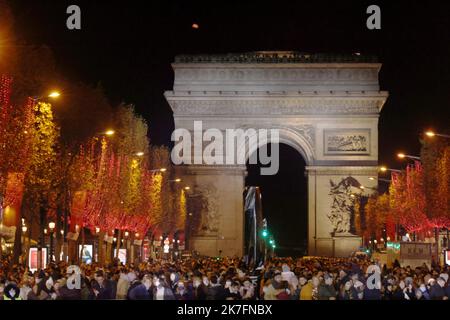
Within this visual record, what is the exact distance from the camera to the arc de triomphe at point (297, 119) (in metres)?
80.3

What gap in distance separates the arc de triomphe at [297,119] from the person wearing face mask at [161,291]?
5944 centimetres

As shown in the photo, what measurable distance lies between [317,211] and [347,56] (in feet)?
44.7

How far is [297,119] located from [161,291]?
2476 inches

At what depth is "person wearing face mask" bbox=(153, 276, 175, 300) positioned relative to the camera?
18.2 metres

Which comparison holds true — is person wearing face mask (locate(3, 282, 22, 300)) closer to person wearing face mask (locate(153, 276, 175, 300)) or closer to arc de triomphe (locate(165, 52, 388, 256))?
person wearing face mask (locate(153, 276, 175, 300))

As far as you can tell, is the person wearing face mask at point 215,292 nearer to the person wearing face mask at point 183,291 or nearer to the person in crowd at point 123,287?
the person wearing face mask at point 183,291

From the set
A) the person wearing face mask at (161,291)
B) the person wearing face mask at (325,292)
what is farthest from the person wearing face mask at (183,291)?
the person wearing face mask at (325,292)

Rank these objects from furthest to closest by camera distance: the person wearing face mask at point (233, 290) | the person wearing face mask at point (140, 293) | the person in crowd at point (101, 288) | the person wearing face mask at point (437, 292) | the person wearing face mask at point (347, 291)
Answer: the person in crowd at point (101, 288)
the person wearing face mask at point (347, 291)
the person wearing face mask at point (437, 292)
the person wearing face mask at point (233, 290)
the person wearing face mask at point (140, 293)

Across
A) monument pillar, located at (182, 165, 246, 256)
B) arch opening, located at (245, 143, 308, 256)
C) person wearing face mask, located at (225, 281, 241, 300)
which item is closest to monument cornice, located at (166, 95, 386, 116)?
monument pillar, located at (182, 165, 246, 256)

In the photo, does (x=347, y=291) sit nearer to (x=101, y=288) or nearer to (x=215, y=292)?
(x=215, y=292)

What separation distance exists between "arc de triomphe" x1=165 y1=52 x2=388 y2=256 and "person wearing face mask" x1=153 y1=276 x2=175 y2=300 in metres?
59.4

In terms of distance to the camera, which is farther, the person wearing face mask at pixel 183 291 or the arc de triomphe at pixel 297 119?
the arc de triomphe at pixel 297 119
